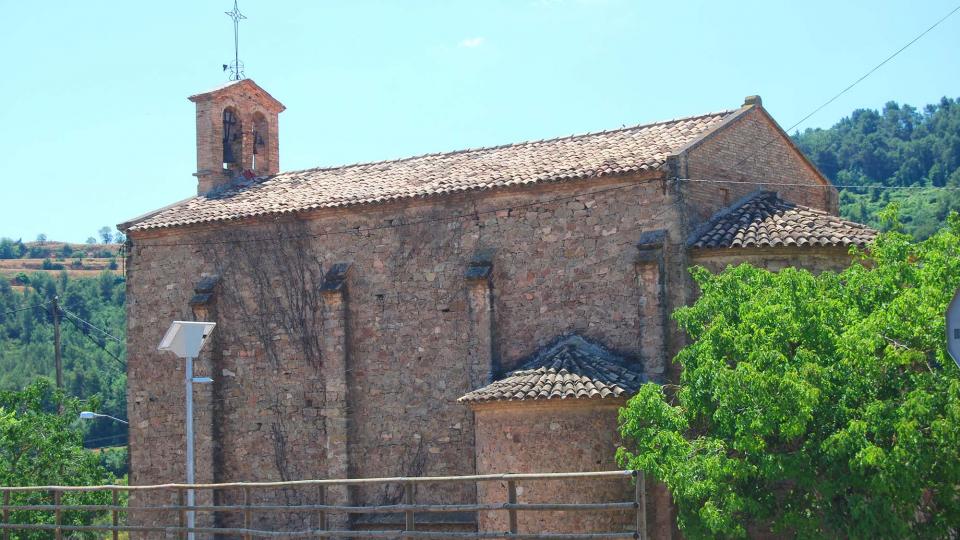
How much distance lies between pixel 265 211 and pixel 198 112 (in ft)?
19.8

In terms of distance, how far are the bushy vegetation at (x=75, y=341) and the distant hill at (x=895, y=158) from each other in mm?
35483

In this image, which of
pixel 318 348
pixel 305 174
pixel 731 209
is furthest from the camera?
pixel 305 174

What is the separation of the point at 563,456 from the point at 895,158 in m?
46.5

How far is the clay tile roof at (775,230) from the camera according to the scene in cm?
2088

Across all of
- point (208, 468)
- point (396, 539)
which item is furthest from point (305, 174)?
point (396, 539)

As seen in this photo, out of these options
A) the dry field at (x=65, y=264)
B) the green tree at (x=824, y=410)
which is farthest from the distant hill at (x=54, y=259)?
the green tree at (x=824, y=410)

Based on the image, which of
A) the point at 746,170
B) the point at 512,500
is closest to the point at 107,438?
the point at 746,170

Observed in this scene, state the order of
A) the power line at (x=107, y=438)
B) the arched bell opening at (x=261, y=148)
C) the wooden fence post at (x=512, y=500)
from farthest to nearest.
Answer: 1. the power line at (x=107, y=438)
2. the arched bell opening at (x=261, y=148)
3. the wooden fence post at (x=512, y=500)

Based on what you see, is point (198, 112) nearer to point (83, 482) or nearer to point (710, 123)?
point (83, 482)

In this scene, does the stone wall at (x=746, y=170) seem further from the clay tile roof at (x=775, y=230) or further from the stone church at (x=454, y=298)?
the clay tile roof at (x=775, y=230)

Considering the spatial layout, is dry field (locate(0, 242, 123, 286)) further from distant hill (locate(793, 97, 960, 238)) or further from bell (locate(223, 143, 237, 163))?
bell (locate(223, 143, 237, 163))

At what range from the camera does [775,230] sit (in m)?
21.3

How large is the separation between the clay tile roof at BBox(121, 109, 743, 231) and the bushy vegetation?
92.9 feet

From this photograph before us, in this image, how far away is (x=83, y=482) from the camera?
1161 inches
